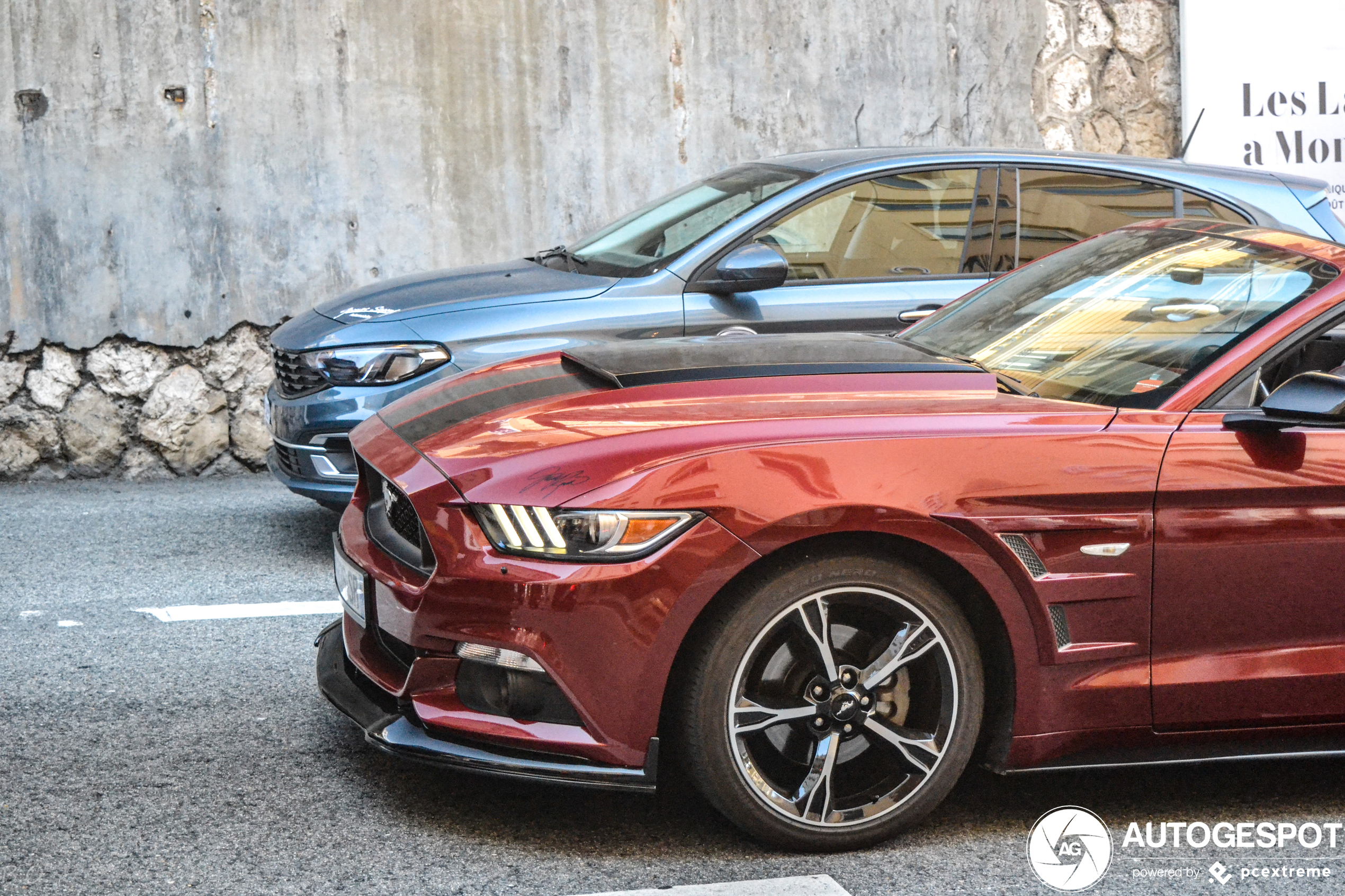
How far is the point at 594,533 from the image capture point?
121 inches

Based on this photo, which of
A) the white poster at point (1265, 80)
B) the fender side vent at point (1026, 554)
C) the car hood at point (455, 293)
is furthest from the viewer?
the white poster at point (1265, 80)

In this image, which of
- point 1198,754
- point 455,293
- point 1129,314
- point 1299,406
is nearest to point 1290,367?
point 1129,314

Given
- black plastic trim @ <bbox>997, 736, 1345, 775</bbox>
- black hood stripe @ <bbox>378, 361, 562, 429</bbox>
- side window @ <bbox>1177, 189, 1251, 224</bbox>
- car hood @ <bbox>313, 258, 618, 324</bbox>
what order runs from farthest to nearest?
side window @ <bbox>1177, 189, 1251, 224</bbox> < car hood @ <bbox>313, 258, 618, 324</bbox> < black hood stripe @ <bbox>378, 361, 562, 429</bbox> < black plastic trim @ <bbox>997, 736, 1345, 775</bbox>

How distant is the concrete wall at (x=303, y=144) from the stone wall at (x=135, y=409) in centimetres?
1

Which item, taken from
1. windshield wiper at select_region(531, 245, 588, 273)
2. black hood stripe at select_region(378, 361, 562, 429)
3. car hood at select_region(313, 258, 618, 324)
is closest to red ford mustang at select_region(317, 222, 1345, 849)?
black hood stripe at select_region(378, 361, 562, 429)

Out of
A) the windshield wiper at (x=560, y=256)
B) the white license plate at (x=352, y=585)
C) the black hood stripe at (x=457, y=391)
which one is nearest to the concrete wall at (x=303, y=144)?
the windshield wiper at (x=560, y=256)

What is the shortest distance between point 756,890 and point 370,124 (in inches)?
249

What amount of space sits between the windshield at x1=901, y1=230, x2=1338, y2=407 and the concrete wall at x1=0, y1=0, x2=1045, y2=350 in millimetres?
4823

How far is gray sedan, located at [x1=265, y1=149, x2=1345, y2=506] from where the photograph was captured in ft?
18.6

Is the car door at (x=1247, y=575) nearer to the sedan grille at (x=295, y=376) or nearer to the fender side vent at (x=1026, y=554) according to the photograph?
the fender side vent at (x=1026, y=554)

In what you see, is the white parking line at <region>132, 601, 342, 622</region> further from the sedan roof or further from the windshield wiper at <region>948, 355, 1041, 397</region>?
the sedan roof

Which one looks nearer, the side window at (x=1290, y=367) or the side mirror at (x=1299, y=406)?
the side mirror at (x=1299, y=406)

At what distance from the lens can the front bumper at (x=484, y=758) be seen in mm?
3111

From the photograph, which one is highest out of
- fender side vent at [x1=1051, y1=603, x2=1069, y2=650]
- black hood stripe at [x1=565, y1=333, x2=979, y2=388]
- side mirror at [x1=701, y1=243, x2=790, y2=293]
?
side mirror at [x1=701, y1=243, x2=790, y2=293]
